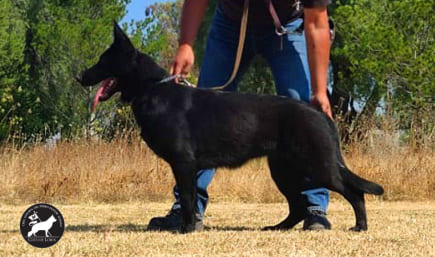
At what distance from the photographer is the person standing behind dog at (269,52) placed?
14.1ft

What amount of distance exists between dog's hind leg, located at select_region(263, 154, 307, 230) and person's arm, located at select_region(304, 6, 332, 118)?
1.57 ft

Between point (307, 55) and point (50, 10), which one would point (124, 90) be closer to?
point (307, 55)

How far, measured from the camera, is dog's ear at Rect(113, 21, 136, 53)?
4075 mm

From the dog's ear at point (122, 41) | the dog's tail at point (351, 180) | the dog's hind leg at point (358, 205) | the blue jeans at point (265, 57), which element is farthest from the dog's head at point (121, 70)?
the dog's hind leg at point (358, 205)

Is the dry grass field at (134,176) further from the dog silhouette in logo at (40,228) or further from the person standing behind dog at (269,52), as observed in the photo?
the dog silhouette in logo at (40,228)

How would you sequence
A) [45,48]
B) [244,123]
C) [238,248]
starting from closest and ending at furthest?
[238,248], [244,123], [45,48]

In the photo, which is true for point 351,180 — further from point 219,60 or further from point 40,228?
point 40,228

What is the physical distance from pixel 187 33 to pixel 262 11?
1.76 ft

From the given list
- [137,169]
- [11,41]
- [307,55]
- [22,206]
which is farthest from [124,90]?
[11,41]

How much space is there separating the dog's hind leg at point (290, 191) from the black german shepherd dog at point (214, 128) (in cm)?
22

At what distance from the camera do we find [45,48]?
23.6 metres

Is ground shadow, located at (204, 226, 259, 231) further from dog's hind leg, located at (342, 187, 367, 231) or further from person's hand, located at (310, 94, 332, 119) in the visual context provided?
person's hand, located at (310, 94, 332, 119)

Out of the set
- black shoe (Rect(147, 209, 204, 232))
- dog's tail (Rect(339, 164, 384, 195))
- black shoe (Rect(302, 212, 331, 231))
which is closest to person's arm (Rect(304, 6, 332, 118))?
dog's tail (Rect(339, 164, 384, 195))

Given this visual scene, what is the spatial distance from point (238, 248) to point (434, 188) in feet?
16.4
